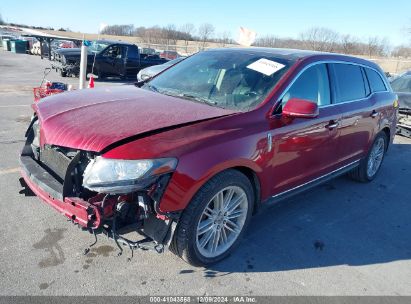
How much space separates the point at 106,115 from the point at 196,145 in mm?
837

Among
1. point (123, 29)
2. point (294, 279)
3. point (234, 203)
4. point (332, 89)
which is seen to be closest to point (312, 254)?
point (294, 279)

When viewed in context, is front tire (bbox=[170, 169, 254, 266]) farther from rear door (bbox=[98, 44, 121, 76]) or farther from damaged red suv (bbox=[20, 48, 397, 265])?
rear door (bbox=[98, 44, 121, 76])

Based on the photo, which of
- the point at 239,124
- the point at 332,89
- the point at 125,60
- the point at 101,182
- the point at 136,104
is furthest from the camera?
the point at 125,60

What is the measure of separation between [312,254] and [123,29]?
10429 centimetres

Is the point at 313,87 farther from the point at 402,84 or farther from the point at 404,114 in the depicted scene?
the point at 402,84

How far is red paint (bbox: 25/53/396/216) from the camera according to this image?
2.61m

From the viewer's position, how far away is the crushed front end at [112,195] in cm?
247

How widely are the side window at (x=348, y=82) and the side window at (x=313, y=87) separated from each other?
0.86 feet

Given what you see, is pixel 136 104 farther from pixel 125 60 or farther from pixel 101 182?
pixel 125 60

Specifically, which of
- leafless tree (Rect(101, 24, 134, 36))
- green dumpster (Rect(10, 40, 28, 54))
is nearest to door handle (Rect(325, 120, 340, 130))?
green dumpster (Rect(10, 40, 28, 54))

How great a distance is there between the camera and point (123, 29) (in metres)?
99.2

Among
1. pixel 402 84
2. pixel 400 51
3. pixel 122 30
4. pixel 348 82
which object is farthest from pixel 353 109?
pixel 122 30

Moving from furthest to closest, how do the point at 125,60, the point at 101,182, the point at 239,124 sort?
the point at 125,60, the point at 239,124, the point at 101,182

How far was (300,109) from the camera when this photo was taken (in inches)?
127
